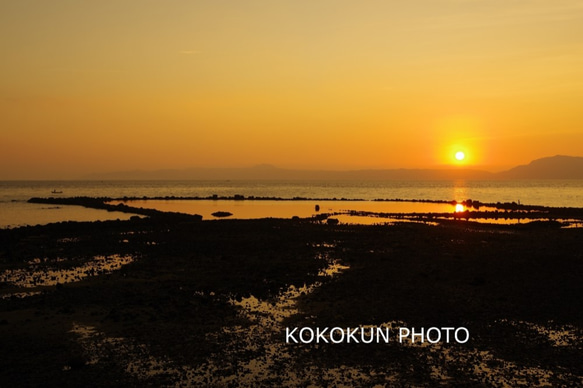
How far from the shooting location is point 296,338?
621 inches

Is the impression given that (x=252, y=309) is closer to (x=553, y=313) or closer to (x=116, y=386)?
(x=116, y=386)

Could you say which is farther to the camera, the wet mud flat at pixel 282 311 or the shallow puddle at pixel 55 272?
the shallow puddle at pixel 55 272

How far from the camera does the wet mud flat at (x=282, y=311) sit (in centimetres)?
1304

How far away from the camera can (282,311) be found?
62.2ft

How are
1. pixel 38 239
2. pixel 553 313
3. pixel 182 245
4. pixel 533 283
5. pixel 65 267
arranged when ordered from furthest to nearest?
pixel 38 239
pixel 182 245
pixel 65 267
pixel 533 283
pixel 553 313

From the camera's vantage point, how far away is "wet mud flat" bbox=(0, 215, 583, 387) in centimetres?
1304

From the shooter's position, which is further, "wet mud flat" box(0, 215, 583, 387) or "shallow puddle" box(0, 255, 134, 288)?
"shallow puddle" box(0, 255, 134, 288)

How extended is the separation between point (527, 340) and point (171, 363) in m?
10.5

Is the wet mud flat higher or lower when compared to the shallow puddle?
lower

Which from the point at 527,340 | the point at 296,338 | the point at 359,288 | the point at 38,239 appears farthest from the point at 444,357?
the point at 38,239

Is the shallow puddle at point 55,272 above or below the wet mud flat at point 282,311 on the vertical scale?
above

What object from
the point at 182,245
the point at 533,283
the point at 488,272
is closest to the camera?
the point at 533,283

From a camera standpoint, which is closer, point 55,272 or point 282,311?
point 282,311

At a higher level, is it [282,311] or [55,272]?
[55,272]
